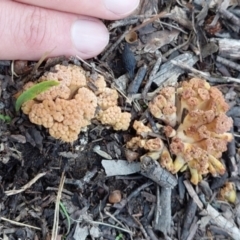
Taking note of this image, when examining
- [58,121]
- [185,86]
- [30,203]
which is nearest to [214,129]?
[185,86]

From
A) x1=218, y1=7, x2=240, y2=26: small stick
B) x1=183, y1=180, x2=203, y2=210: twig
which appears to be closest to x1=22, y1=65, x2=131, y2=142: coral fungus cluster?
x1=183, y1=180, x2=203, y2=210: twig

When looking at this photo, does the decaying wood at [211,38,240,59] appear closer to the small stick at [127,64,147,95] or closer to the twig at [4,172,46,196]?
the small stick at [127,64,147,95]

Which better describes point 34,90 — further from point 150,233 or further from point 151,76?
point 150,233

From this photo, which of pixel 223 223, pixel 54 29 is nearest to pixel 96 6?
pixel 54 29

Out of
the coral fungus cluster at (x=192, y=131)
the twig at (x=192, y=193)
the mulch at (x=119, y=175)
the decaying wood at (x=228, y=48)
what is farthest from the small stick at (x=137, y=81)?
the twig at (x=192, y=193)

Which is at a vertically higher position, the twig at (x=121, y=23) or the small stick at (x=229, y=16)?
the small stick at (x=229, y=16)

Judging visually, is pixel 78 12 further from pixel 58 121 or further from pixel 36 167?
pixel 36 167

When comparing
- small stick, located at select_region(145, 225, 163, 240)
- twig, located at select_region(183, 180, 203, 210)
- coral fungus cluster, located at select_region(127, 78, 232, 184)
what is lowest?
small stick, located at select_region(145, 225, 163, 240)

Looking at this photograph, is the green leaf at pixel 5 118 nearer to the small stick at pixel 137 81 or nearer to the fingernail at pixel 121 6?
the small stick at pixel 137 81
